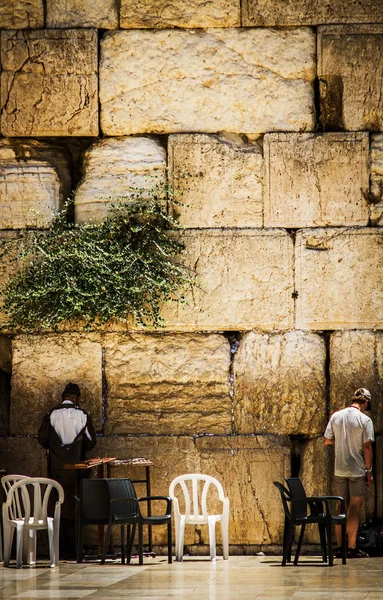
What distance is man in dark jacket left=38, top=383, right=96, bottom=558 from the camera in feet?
29.1

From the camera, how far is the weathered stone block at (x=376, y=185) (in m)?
9.48

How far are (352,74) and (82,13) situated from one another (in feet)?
8.27

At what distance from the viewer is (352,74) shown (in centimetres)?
955

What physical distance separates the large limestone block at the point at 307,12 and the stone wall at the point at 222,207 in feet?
0.04

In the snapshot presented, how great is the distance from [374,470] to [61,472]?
2.69 m

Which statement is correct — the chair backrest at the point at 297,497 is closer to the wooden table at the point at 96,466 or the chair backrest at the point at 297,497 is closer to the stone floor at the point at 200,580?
the stone floor at the point at 200,580

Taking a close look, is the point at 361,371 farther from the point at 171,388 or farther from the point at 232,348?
the point at 171,388

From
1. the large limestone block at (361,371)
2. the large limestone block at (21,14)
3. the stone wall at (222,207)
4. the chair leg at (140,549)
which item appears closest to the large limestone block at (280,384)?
the stone wall at (222,207)

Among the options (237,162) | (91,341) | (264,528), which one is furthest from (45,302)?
(264,528)

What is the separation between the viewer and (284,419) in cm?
936

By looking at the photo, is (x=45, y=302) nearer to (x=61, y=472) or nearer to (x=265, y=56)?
(x=61, y=472)

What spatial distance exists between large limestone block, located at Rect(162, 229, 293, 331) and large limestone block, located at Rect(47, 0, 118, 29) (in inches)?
89.0

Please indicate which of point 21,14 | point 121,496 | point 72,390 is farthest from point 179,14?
point 121,496

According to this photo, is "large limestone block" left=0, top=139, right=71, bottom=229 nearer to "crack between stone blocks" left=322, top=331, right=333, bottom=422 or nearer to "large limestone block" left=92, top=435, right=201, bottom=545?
"large limestone block" left=92, top=435, right=201, bottom=545
